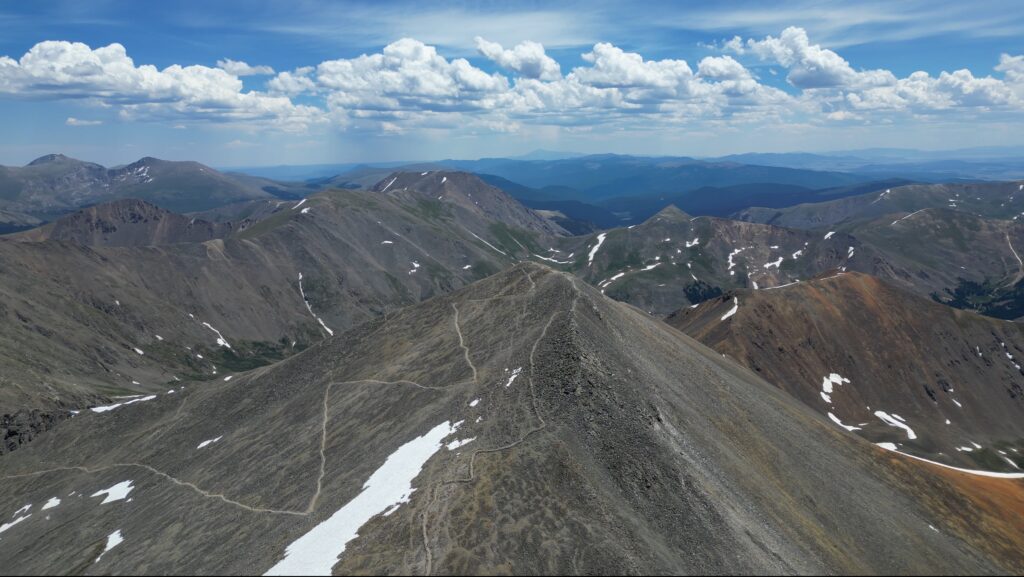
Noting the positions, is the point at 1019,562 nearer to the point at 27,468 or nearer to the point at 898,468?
the point at 898,468

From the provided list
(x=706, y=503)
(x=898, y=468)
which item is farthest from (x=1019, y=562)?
(x=706, y=503)

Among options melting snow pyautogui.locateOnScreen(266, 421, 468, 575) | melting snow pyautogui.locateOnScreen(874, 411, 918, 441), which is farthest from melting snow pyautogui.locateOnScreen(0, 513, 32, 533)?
melting snow pyautogui.locateOnScreen(874, 411, 918, 441)

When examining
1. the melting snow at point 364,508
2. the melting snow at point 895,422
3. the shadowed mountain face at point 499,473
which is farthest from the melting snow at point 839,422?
the melting snow at point 364,508

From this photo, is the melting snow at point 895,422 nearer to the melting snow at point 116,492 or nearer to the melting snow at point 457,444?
the melting snow at point 457,444

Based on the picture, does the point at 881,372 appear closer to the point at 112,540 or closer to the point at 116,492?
the point at 116,492

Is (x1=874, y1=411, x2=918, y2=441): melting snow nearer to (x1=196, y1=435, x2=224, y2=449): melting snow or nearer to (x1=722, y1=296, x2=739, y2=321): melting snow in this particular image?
(x1=722, y1=296, x2=739, y2=321): melting snow
